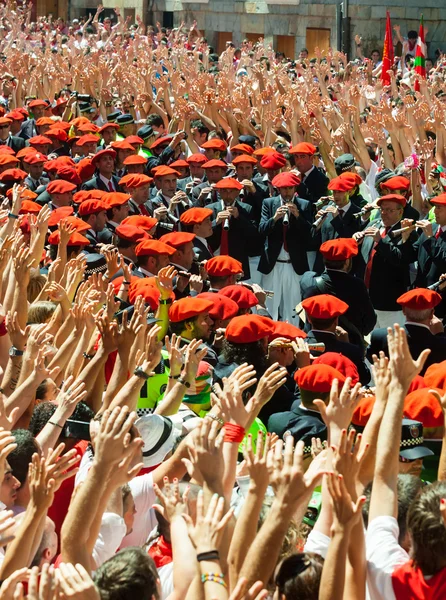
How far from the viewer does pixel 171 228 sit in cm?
1034

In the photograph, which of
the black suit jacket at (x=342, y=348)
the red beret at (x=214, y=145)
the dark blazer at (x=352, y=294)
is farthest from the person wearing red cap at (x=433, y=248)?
the red beret at (x=214, y=145)

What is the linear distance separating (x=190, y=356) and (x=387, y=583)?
2066 millimetres

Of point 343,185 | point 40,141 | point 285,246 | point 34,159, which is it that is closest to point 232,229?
point 285,246

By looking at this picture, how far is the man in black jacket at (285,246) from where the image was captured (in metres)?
10.1

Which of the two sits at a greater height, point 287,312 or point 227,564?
point 227,564

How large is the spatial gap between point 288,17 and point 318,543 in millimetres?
25936

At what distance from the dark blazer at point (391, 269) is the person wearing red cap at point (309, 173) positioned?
87.1 inches

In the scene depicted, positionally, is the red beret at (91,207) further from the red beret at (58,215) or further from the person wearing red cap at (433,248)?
the person wearing red cap at (433,248)

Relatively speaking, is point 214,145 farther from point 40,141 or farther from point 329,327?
point 329,327

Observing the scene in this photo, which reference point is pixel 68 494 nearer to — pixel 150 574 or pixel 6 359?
pixel 150 574

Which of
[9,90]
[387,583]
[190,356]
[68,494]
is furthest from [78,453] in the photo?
[9,90]

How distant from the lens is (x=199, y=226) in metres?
9.62

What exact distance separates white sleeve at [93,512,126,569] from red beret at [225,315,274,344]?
2.29m

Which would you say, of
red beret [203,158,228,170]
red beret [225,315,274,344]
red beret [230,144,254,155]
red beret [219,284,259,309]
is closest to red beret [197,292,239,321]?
red beret [219,284,259,309]
